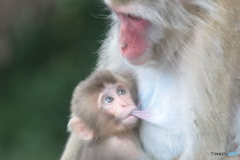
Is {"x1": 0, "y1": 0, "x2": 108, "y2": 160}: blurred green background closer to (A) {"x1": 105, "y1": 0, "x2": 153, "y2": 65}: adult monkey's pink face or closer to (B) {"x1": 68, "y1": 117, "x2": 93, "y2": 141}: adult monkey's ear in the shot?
(B) {"x1": 68, "y1": 117, "x2": 93, "y2": 141}: adult monkey's ear

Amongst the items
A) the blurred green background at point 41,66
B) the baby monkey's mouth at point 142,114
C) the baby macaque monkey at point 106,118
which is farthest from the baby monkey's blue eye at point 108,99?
the blurred green background at point 41,66

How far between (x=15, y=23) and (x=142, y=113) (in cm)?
432

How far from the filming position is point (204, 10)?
3.07 metres

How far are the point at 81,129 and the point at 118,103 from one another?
0.40 metres

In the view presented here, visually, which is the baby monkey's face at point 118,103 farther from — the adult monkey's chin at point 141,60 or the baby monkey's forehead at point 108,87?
the adult monkey's chin at point 141,60

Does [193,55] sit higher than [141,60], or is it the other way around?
[193,55]

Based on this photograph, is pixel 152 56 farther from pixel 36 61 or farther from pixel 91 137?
pixel 36 61

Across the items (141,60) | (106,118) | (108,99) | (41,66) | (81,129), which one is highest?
(141,60)

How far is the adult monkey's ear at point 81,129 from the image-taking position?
3648 mm

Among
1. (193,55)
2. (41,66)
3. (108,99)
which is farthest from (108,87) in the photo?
(41,66)

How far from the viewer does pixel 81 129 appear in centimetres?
367

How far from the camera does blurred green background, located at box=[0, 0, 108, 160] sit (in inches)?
276

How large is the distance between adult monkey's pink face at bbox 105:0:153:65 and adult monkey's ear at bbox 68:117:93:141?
2.62ft

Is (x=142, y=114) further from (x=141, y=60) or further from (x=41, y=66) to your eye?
(x=41, y=66)
